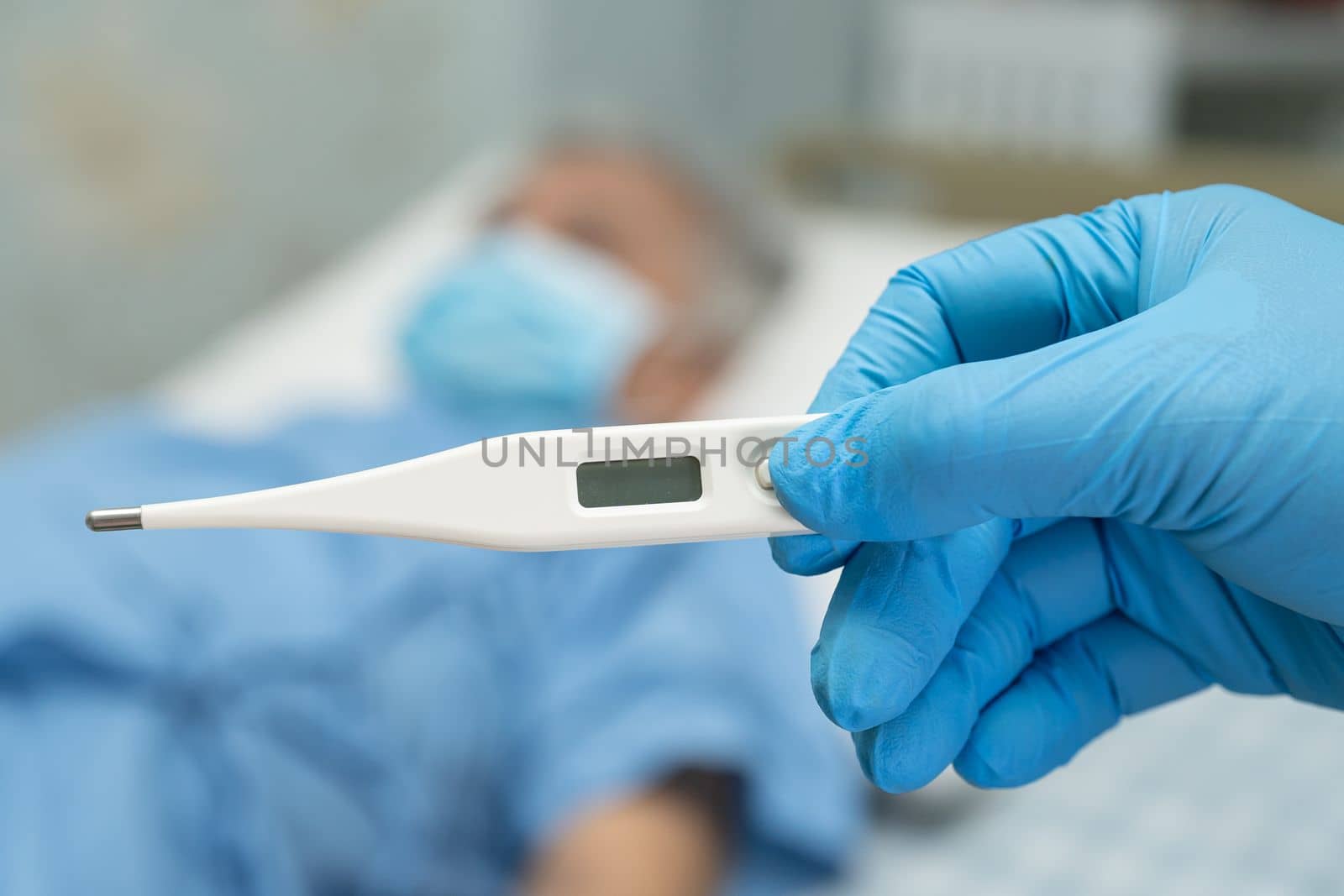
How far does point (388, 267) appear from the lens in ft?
5.49

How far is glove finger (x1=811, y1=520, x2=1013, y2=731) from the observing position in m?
0.43

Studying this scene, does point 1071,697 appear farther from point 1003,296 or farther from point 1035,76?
point 1035,76

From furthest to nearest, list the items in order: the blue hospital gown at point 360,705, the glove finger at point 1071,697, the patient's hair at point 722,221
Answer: the patient's hair at point 722,221 → the blue hospital gown at point 360,705 → the glove finger at point 1071,697

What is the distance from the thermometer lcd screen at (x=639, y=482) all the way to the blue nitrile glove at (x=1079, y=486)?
3 cm

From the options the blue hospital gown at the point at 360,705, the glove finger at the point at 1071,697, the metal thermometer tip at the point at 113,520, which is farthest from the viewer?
the blue hospital gown at the point at 360,705

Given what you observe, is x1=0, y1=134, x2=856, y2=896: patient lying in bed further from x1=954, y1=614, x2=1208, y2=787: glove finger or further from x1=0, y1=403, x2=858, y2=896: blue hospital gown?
x1=954, y1=614, x2=1208, y2=787: glove finger

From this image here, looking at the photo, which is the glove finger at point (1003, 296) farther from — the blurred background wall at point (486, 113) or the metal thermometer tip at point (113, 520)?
the blurred background wall at point (486, 113)

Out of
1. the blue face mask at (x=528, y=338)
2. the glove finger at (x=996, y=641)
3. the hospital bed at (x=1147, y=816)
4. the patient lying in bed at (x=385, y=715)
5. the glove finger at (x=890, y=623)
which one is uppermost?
the glove finger at (x=890, y=623)

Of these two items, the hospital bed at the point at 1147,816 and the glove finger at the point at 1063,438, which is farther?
the hospital bed at the point at 1147,816

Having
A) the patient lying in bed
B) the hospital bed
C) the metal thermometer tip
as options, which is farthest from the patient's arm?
the metal thermometer tip

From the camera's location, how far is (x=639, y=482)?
0.41 meters

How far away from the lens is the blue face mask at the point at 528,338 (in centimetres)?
130

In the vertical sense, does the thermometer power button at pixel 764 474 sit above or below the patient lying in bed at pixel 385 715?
above

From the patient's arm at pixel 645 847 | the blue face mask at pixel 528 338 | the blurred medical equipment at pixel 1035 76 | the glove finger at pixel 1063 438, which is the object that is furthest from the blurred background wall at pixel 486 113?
the glove finger at pixel 1063 438
